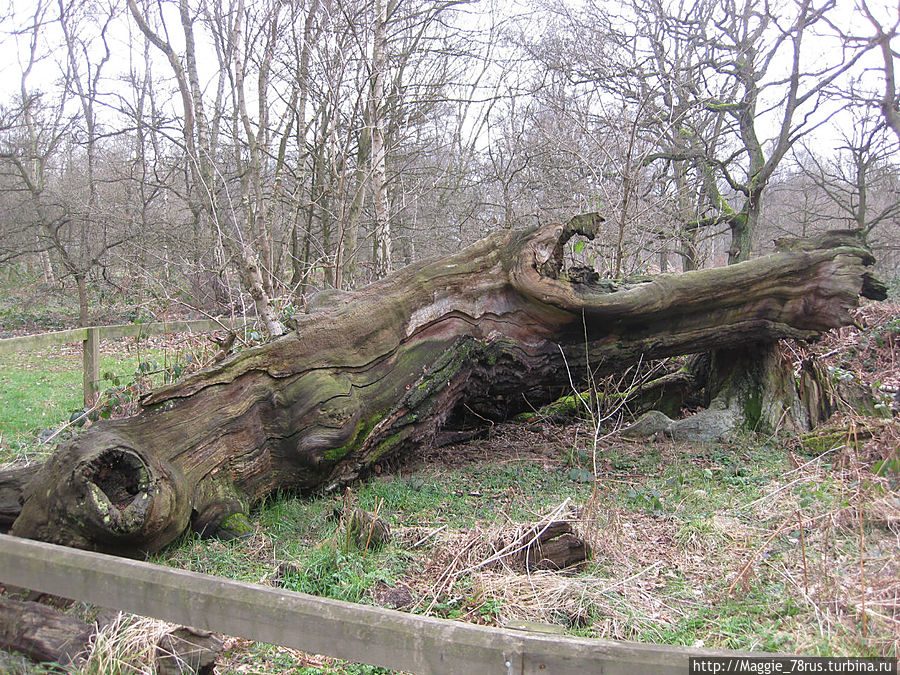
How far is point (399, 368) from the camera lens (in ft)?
16.6

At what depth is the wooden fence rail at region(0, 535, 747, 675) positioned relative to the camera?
1.97 metres

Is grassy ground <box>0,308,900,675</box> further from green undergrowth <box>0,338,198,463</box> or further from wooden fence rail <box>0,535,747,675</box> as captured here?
green undergrowth <box>0,338,198,463</box>

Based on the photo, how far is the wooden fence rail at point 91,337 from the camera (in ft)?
21.5

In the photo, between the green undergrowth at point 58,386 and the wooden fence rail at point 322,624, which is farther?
the green undergrowth at point 58,386

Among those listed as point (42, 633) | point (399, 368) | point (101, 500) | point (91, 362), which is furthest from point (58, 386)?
point (42, 633)

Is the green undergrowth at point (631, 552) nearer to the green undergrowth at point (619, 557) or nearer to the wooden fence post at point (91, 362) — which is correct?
the green undergrowth at point (619, 557)

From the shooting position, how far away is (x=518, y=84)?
12.1 m

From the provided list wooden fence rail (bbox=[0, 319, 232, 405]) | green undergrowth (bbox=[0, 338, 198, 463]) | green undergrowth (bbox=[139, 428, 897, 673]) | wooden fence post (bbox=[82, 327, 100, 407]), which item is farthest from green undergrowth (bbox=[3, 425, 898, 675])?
wooden fence post (bbox=[82, 327, 100, 407])

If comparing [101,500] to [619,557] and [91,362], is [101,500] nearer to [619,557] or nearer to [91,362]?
[619,557]

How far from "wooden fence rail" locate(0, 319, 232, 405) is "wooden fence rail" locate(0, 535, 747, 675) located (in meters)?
4.40

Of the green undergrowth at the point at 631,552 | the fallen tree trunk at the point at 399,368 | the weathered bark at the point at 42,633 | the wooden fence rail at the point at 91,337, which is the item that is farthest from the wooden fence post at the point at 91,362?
the weathered bark at the point at 42,633

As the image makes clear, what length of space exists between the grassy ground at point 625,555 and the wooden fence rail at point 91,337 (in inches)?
136

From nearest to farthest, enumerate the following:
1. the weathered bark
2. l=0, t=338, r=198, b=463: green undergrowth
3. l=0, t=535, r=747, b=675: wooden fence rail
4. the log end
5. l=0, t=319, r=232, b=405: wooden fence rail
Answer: l=0, t=535, r=747, b=675: wooden fence rail < the weathered bark < the log end < l=0, t=338, r=198, b=463: green undergrowth < l=0, t=319, r=232, b=405: wooden fence rail

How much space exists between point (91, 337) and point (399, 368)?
4.47 m
